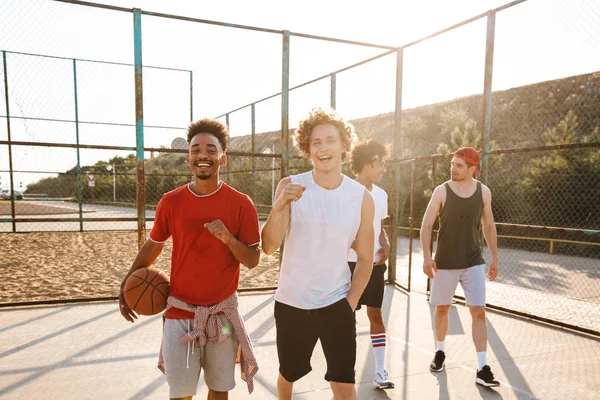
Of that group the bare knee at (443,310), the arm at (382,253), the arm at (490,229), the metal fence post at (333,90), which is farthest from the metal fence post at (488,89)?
the metal fence post at (333,90)

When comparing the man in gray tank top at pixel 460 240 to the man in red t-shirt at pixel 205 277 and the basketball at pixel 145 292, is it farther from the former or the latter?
the basketball at pixel 145 292

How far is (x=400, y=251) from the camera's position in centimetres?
1309

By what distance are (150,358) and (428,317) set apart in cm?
326

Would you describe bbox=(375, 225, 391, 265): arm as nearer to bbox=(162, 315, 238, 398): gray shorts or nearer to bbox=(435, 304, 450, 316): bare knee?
bbox=(435, 304, 450, 316): bare knee

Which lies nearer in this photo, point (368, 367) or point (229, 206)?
point (229, 206)

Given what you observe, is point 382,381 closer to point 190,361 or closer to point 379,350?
point 379,350

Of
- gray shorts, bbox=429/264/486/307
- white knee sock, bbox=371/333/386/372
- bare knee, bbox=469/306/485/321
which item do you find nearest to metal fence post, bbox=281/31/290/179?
gray shorts, bbox=429/264/486/307

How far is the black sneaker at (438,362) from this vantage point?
3.71 meters

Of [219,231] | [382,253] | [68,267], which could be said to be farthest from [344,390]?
[68,267]

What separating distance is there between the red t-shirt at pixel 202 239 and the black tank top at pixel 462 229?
198 centimetres

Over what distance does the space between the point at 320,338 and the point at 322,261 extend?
42 cm

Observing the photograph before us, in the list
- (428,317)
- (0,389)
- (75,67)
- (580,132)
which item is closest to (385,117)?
(580,132)

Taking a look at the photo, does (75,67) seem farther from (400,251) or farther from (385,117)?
(385,117)

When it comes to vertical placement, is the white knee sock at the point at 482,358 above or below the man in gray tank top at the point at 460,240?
below
